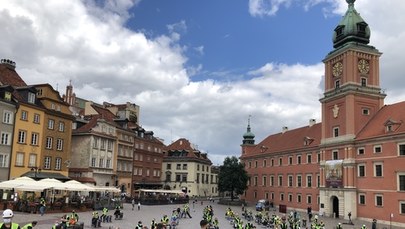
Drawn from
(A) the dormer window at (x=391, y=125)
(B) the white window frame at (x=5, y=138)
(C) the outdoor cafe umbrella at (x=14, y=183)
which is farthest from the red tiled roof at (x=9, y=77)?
(A) the dormer window at (x=391, y=125)

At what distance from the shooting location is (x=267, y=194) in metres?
77.2

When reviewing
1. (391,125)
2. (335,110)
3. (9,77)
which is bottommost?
(391,125)

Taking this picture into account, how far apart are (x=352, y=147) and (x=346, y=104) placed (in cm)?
590

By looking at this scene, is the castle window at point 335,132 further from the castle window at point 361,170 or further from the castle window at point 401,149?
the castle window at point 401,149

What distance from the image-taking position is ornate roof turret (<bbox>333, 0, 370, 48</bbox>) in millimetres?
56594

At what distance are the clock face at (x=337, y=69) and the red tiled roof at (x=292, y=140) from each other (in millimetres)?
11554

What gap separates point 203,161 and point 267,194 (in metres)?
26.1

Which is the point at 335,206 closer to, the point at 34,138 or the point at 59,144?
the point at 59,144

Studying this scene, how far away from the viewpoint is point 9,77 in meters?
52.1

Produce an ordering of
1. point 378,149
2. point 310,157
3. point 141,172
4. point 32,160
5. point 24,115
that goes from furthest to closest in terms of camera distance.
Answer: point 141,172 < point 310,157 < point 32,160 < point 24,115 < point 378,149

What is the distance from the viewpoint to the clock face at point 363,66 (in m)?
55.7

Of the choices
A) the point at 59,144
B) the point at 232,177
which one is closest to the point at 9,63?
the point at 59,144

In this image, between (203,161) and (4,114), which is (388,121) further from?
(203,161)

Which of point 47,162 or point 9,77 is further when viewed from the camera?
point 47,162
